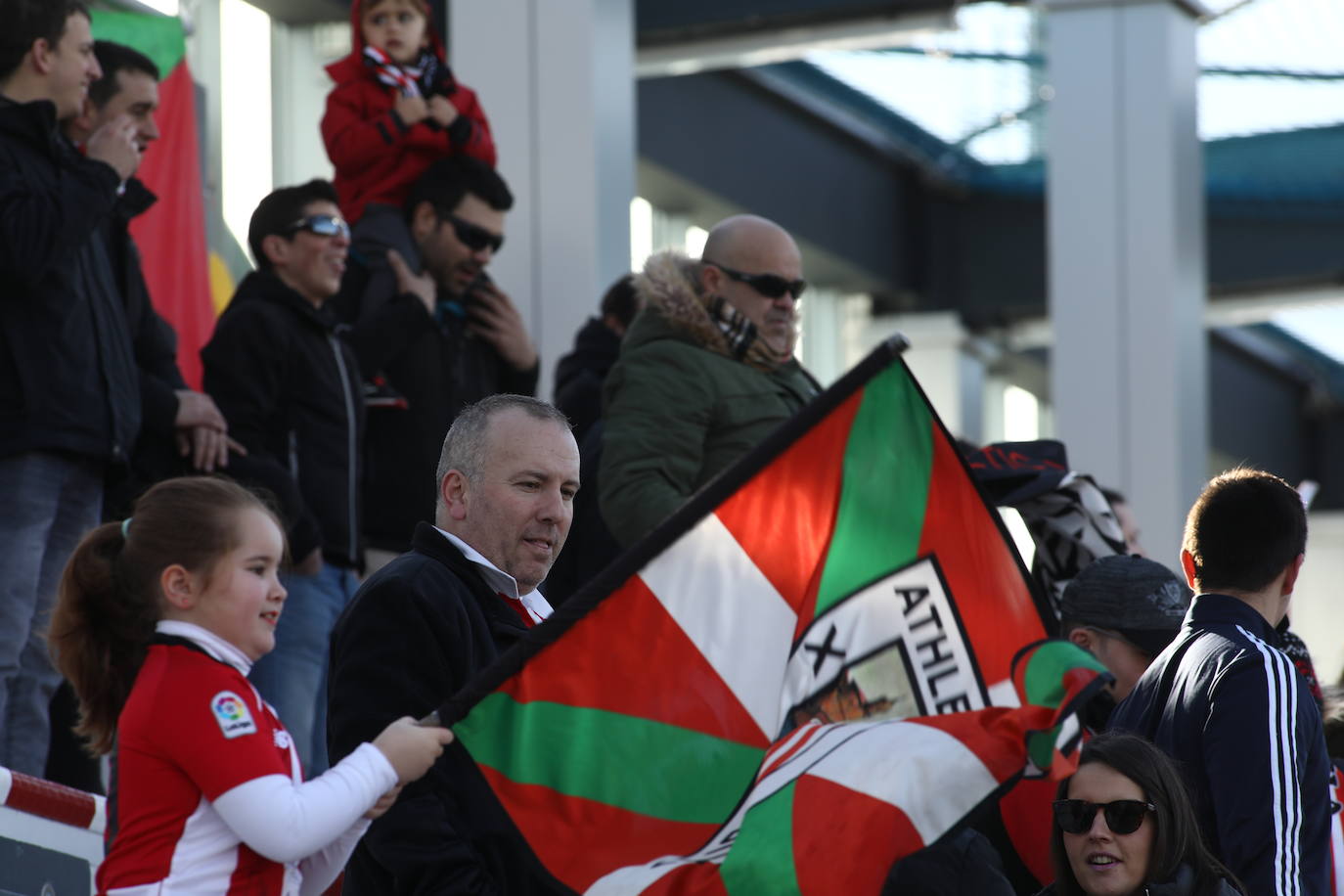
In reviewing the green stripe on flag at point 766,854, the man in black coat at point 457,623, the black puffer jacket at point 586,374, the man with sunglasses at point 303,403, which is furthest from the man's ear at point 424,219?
the green stripe on flag at point 766,854

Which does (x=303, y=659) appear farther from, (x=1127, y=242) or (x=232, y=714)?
(x=1127, y=242)

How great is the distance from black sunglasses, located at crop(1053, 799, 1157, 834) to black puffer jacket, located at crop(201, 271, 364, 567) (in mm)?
2338

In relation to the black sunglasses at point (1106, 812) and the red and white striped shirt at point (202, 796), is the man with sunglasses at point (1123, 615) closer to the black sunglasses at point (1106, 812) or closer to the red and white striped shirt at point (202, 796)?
the black sunglasses at point (1106, 812)

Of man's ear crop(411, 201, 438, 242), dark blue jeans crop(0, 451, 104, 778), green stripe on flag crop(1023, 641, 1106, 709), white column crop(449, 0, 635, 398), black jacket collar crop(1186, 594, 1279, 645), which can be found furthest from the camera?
white column crop(449, 0, 635, 398)

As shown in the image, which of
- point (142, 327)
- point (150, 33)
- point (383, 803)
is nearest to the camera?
point (383, 803)

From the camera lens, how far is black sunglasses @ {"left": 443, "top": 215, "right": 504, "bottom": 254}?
6.40 metres

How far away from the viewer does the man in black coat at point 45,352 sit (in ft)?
15.1

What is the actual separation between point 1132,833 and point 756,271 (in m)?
2.11

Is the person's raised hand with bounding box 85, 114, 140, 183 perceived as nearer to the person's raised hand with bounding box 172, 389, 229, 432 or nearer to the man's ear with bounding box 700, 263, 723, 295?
the person's raised hand with bounding box 172, 389, 229, 432

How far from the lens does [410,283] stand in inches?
243

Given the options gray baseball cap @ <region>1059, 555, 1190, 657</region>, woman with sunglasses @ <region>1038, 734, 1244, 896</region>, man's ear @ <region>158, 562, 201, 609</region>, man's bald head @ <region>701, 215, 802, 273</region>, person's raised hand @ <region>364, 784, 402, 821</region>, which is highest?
man's bald head @ <region>701, 215, 802, 273</region>

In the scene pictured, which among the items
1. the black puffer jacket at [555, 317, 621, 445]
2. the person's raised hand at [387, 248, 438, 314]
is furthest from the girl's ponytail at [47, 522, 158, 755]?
the person's raised hand at [387, 248, 438, 314]

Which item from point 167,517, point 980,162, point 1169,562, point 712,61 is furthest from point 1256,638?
point 980,162

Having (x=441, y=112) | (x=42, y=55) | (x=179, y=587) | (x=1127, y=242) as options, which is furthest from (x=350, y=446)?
(x=1127, y=242)
